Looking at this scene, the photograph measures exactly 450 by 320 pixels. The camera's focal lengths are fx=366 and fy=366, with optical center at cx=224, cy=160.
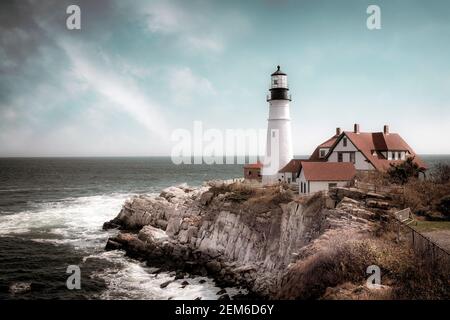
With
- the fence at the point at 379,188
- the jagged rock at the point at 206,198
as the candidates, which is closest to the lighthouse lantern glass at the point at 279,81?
the jagged rock at the point at 206,198

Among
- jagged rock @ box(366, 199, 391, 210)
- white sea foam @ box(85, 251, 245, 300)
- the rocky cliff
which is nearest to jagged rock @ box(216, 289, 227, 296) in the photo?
white sea foam @ box(85, 251, 245, 300)

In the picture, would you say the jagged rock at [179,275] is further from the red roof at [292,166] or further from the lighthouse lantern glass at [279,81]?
the lighthouse lantern glass at [279,81]

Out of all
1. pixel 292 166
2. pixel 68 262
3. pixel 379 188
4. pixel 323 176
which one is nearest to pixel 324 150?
pixel 292 166

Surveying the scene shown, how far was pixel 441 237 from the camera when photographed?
624 inches

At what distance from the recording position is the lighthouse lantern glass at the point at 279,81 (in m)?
34.5

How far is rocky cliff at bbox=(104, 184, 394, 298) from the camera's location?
20.7 m

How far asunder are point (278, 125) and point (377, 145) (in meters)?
9.08

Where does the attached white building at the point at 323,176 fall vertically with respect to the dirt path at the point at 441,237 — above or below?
above

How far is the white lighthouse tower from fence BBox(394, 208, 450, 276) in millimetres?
17798

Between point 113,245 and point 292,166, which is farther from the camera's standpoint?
point 292,166

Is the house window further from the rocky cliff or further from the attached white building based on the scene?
the rocky cliff

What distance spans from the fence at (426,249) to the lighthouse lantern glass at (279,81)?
19604 mm

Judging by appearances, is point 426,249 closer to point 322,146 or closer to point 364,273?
point 364,273

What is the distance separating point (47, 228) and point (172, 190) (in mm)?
14435
